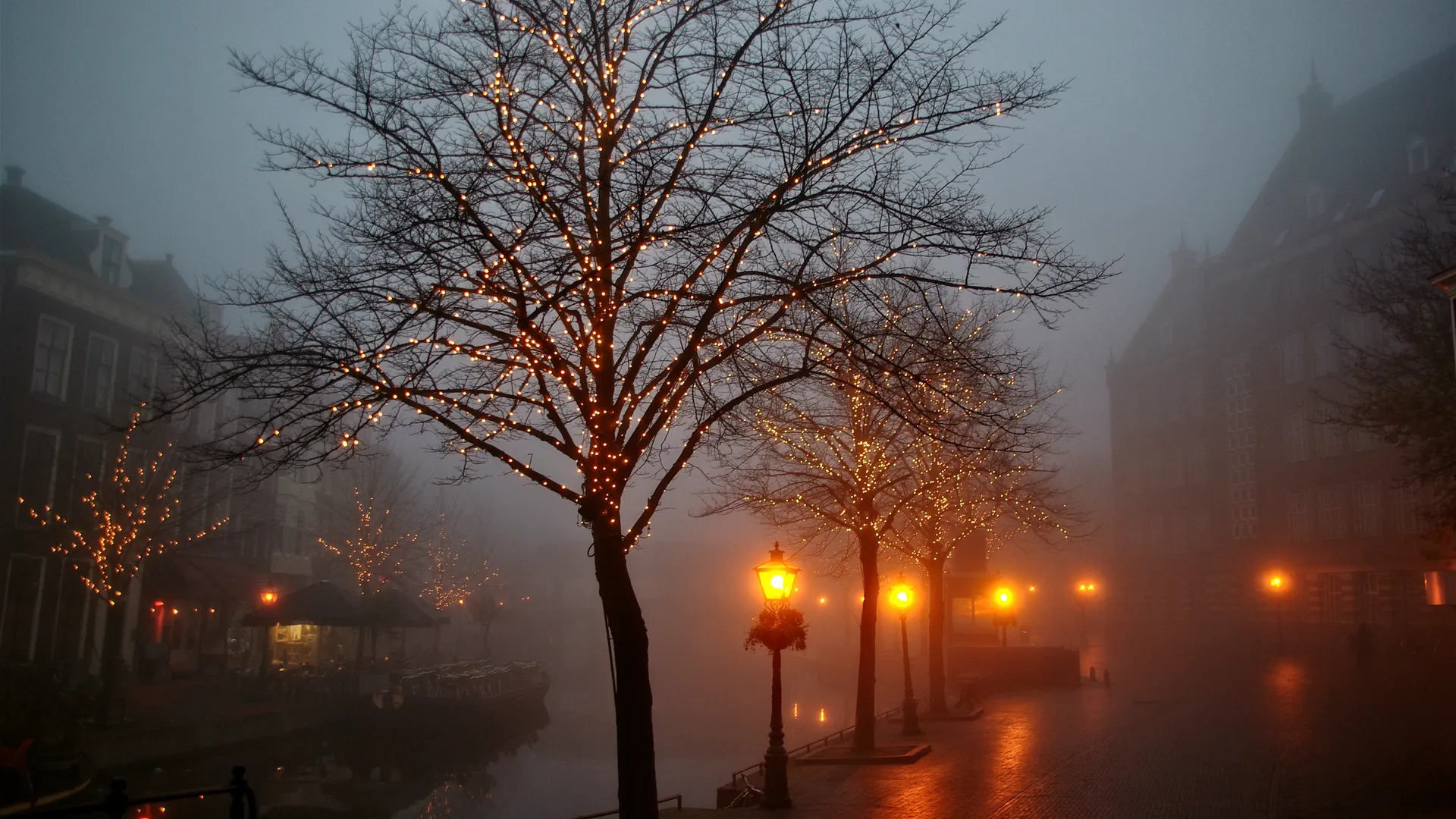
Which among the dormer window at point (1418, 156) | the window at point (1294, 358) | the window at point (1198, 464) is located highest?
the dormer window at point (1418, 156)

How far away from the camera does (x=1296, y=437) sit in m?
53.0

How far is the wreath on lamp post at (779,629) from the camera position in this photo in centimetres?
1805

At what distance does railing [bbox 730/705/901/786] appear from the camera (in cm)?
1858

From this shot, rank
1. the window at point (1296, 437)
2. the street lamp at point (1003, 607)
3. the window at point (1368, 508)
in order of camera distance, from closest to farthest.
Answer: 1. the street lamp at point (1003, 607)
2. the window at point (1368, 508)
3. the window at point (1296, 437)

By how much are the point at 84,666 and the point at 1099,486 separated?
78.7 meters

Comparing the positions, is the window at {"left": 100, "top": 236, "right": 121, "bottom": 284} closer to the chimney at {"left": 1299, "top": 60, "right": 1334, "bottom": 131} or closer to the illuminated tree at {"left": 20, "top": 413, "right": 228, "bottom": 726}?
the illuminated tree at {"left": 20, "top": 413, "right": 228, "bottom": 726}

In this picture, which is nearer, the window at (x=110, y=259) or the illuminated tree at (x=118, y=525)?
the illuminated tree at (x=118, y=525)

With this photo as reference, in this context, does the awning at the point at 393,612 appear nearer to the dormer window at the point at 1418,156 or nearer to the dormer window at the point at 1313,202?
the dormer window at the point at 1418,156

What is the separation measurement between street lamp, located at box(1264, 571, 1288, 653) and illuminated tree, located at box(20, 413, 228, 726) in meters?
42.6

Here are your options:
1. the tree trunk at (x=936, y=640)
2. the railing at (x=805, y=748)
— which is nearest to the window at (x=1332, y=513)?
the tree trunk at (x=936, y=640)

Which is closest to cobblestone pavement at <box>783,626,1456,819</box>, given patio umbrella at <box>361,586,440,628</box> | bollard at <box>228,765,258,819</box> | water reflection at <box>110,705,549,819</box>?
bollard at <box>228,765,258,819</box>

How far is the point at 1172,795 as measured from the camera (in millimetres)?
15625

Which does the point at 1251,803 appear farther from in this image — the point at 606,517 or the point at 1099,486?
the point at 1099,486

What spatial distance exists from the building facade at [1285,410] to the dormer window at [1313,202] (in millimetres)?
93
